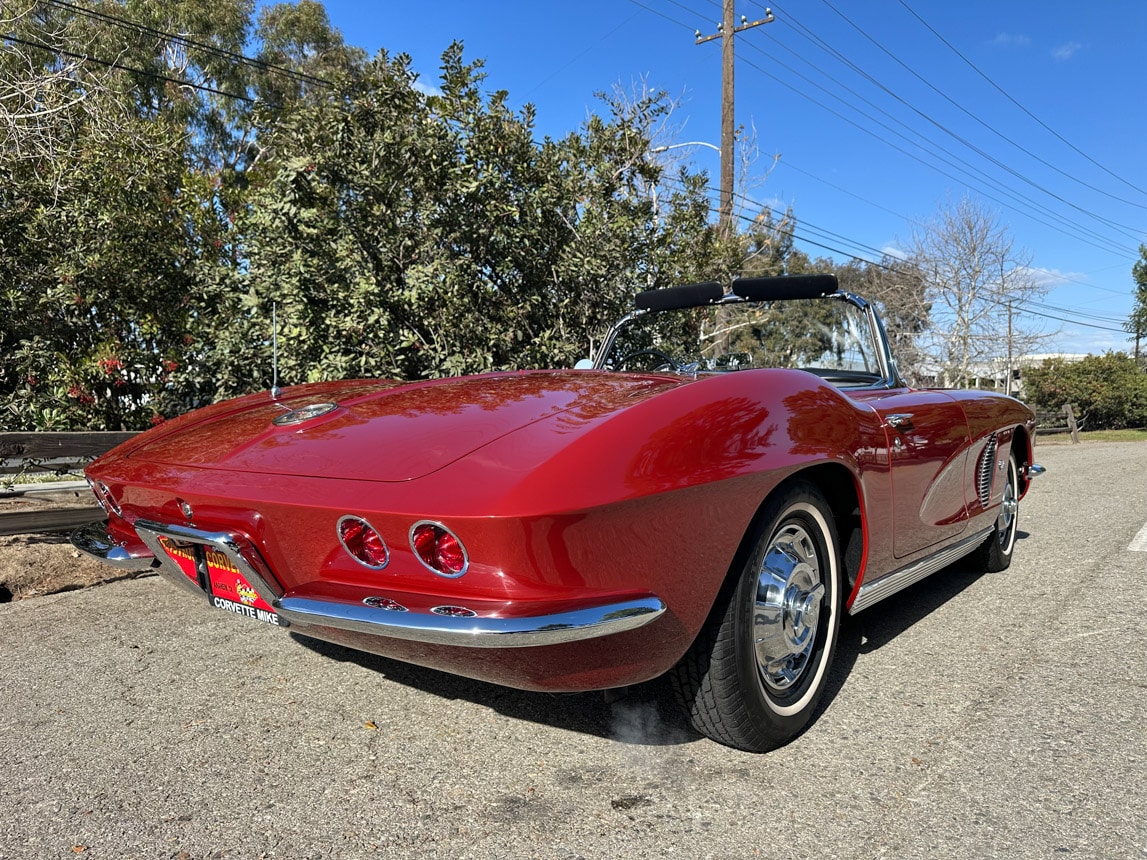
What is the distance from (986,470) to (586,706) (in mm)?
2252

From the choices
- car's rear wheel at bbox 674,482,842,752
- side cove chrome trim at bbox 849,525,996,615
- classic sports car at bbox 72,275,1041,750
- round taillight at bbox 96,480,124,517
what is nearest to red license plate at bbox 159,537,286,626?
classic sports car at bbox 72,275,1041,750

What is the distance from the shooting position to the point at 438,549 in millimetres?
1803

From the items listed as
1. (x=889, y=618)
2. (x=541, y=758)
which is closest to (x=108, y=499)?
(x=541, y=758)

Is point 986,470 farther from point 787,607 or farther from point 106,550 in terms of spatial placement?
point 106,550

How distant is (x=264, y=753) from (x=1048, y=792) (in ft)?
6.77

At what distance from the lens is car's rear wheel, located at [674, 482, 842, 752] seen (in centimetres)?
214

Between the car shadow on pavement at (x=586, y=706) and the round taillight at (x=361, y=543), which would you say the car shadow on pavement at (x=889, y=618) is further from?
the round taillight at (x=361, y=543)

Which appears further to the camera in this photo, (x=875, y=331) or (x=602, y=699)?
(x=875, y=331)

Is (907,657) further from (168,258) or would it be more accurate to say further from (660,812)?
(168,258)

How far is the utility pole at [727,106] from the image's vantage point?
1449cm

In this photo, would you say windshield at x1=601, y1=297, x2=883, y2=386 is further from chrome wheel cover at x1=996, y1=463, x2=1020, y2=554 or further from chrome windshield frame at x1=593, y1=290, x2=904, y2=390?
chrome wheel cover at x1=996, y1=463, x2=1020, y2=554

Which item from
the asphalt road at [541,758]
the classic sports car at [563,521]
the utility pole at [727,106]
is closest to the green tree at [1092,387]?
the utility pole at [727,106]

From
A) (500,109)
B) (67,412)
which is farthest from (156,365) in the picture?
(500,109)

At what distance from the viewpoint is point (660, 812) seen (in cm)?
198
